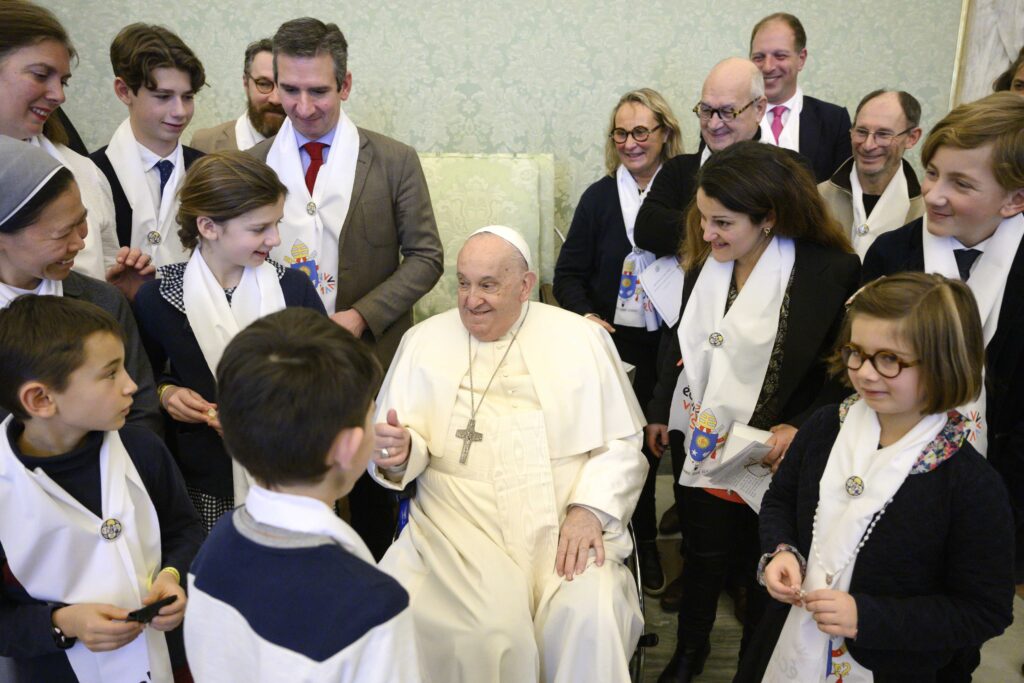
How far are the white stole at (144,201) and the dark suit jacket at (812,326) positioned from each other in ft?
7.46

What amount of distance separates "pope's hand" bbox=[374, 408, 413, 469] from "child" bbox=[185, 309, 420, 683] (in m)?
0.95

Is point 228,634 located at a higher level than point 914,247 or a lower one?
lower

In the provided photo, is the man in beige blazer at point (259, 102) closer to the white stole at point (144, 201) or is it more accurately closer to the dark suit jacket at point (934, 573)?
the white stole at point (144, 201)

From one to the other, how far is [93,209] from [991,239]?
290 centimetres

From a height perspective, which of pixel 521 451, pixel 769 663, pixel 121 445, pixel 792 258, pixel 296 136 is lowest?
pixel 769 663

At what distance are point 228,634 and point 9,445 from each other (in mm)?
778

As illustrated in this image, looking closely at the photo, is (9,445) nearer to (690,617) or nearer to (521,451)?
(521,451)

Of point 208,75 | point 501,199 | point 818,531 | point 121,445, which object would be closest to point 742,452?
point 818,531

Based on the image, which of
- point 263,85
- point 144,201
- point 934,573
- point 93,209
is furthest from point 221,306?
point 934,573

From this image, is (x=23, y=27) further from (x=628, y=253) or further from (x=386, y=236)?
(x=628, y=253)

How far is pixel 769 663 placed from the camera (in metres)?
2.09

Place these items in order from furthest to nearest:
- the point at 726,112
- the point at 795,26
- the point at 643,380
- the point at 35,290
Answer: the point at 795,26 < the point at 643,380 < the point at 726,112 < the point at 35,290

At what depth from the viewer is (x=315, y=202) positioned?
3203mm

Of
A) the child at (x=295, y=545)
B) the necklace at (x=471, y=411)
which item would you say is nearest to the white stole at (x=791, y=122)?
the necklace at (x=471, y=411)
